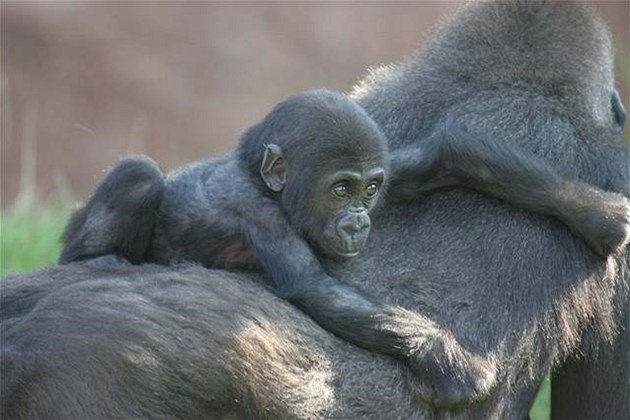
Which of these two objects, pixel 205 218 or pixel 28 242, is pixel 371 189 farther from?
pixel 28 242

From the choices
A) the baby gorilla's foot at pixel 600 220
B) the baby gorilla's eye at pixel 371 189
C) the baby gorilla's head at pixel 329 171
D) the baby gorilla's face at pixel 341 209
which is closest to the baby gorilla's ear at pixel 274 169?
the baby gorilla's head at pixel 329 171

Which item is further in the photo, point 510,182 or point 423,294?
point 510,182

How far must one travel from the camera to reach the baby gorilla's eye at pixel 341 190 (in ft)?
12.7

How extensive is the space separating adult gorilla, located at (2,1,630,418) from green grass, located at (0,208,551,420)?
2721 millimetres

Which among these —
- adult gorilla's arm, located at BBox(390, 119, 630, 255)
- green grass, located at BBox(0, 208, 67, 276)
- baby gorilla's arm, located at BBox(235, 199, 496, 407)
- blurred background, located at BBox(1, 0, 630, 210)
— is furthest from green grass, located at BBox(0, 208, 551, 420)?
blurred background, located at BBox(1, 0, 630, 210)

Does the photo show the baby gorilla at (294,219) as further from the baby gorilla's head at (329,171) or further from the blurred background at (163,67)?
the blurred background at (163,67)

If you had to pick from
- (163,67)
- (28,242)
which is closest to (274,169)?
(28,242)

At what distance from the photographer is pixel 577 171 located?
4070mm

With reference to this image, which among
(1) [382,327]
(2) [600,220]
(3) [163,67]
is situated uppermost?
(3) [163,67]

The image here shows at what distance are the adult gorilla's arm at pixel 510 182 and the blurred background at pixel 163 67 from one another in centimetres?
957

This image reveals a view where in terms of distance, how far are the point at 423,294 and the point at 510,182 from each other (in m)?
0.46

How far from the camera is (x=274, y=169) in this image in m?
3.97

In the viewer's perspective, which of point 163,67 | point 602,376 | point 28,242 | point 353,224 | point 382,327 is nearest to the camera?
point 382,327

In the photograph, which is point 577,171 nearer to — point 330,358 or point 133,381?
point 330,358
